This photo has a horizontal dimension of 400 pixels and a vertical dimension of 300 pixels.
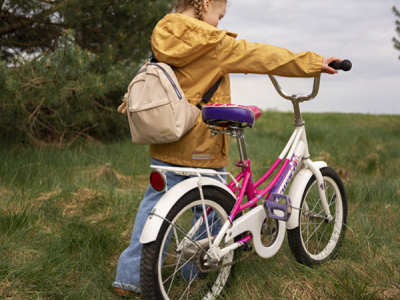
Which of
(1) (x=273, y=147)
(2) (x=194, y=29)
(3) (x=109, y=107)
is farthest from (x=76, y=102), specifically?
(2) (x=194, y=29)

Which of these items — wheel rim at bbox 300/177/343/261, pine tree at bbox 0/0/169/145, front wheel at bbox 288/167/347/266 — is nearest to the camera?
front wheel at bbox 288/167/347/266

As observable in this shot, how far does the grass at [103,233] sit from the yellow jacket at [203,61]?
71 cm

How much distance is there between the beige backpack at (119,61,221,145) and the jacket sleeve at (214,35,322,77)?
281 mm

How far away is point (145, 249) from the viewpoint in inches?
74.4

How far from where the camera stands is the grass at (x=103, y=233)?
2.18 m

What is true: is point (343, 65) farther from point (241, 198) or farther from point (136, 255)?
point (136, 255)

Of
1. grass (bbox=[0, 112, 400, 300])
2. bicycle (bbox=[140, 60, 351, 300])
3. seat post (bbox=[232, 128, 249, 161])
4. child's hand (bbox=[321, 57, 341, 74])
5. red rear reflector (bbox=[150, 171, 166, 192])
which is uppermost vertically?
child's hand (bbox=[321, 57, 341, 74])

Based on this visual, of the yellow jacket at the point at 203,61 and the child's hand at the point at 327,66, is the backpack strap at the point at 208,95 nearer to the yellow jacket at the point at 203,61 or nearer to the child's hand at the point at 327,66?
the yellow jacket at the point at 203,61

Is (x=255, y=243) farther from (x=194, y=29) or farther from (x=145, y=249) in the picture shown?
(x=194, y=29)

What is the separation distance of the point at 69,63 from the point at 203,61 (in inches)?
112

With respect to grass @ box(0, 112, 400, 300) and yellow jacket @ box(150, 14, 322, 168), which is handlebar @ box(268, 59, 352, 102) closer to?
yellow jacket @ box(150, 14, 322, 168)

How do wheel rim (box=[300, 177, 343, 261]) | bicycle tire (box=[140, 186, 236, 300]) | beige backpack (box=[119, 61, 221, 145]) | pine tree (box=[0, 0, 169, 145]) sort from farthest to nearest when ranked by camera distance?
pine tree (box=[0, 0, 169, 145]) → wheel rim (box=[300, 177, 343, 261]) → beige backpack (box=[119, 61, 221, 145]) → bicycle tire (box=[140, 186, 236, 300])

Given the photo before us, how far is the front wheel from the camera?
257cm

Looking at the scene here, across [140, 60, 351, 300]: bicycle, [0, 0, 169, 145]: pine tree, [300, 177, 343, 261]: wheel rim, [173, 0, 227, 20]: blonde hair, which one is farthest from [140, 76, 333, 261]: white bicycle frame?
[0, 0, 169, 145]: pine tree
